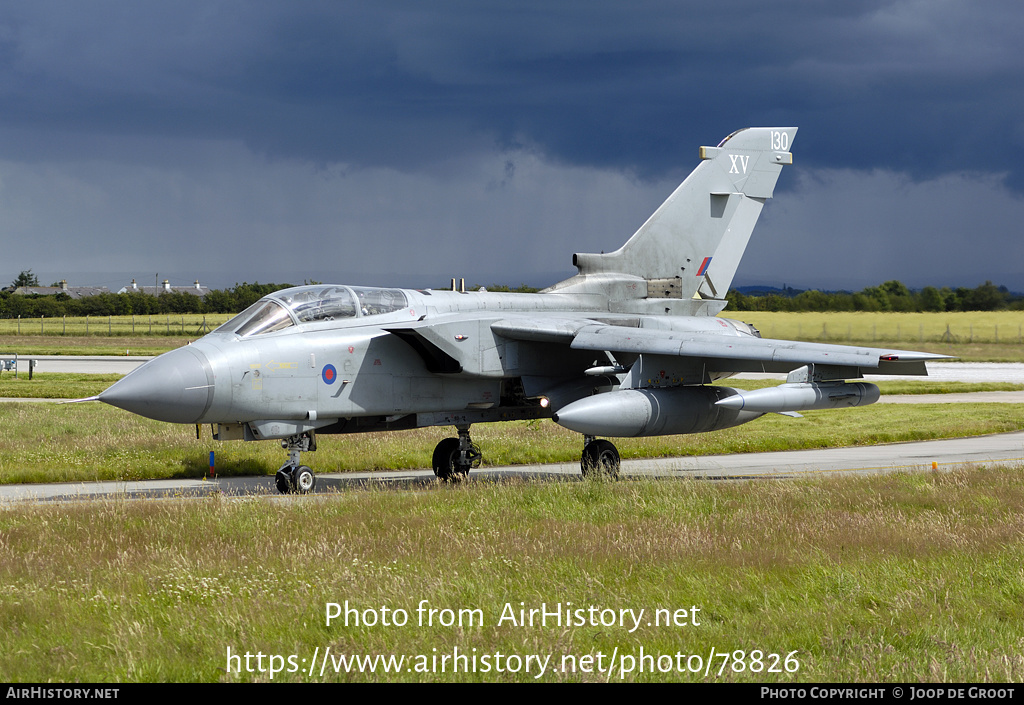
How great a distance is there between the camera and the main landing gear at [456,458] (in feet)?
52.9

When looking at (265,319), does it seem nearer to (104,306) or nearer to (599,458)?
(599,458)

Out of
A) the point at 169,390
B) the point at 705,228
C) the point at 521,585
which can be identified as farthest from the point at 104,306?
the point at 521,585

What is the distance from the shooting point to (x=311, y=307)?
13820 mm

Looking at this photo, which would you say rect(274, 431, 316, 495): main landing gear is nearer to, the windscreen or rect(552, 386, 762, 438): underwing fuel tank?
the windscreen

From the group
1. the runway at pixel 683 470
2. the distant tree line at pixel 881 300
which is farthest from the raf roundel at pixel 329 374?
the distant tree line at pixel 881 300

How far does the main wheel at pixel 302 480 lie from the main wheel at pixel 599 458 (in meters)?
4.42

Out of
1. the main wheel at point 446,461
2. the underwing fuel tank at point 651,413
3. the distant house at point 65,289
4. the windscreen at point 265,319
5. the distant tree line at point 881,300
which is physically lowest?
the main wheel at point 446,461

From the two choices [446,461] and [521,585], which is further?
[446,461]

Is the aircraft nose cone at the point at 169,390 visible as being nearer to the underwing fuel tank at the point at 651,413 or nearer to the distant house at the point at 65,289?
the underwing fuel tank at the point at 651,413

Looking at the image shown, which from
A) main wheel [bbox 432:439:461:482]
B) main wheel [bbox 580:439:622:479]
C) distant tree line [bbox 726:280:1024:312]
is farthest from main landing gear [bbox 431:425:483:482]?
distant tree line [bbox 726:280:1024:312]

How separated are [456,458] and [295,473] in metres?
3.18

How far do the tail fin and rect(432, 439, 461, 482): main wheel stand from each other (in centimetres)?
366

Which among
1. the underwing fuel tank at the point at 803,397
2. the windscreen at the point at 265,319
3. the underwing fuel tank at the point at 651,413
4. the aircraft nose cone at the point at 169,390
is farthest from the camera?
the underwing fuel tank at the point at 803,397

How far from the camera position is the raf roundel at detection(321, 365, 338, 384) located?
13549mm
